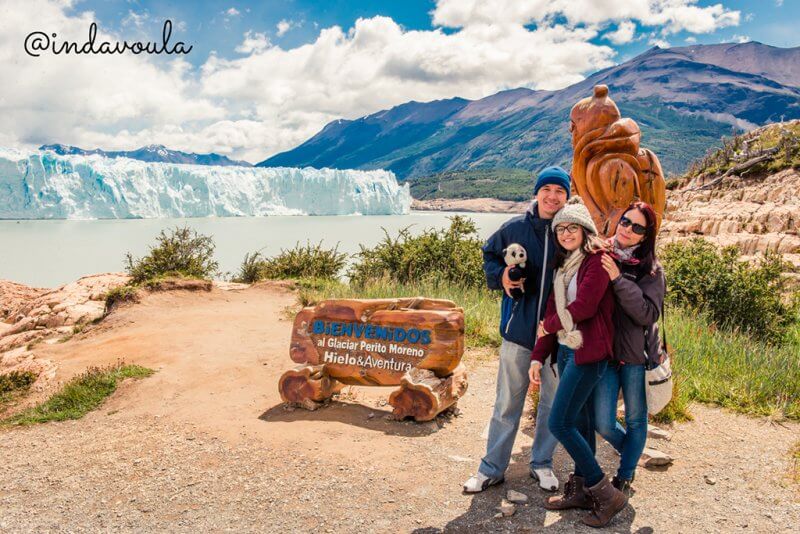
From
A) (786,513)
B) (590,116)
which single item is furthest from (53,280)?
(786,513)

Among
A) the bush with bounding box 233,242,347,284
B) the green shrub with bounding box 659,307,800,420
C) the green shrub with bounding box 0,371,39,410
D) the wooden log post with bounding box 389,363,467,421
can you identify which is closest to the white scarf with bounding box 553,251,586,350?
the wooden log post with bounding box 389,363,467,421

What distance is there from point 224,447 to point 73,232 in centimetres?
3759

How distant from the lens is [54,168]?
3825 cm

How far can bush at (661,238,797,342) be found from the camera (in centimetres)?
800

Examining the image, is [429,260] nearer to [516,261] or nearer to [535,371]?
[516,261]

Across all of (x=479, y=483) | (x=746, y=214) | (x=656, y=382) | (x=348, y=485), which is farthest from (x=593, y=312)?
(x=746, y=214)

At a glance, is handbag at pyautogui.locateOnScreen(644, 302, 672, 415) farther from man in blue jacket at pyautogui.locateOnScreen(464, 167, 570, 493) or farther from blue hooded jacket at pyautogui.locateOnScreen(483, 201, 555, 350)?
blue hooded jacket at pyautogui.locateOnScreen(483, 201, 555, 350)

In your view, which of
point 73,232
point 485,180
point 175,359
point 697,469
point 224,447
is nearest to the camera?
point 697,469

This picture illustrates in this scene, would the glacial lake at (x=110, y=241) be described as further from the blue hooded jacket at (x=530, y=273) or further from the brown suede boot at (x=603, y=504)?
the brown suede boot at (x=603, y=504)

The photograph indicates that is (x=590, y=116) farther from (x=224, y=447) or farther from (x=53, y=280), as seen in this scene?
(x=53, y=280)

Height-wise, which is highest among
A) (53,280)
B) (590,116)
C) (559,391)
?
(590,116)

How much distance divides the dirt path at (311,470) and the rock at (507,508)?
52mm

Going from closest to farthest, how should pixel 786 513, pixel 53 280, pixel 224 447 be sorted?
pixel 786 513 < pixel 224 447 < pixel 53 280

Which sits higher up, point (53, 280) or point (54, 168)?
point (54, 168)
